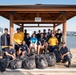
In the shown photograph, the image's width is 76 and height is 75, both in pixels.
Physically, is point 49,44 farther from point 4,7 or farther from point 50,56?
point 4,7

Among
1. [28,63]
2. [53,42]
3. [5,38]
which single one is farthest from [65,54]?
[5,38]

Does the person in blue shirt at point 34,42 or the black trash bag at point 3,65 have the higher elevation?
the person in blue shirt at point 34,42

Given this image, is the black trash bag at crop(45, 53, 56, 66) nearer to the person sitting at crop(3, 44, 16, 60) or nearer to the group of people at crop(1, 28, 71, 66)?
the group of people at crop(1, 28, 71, 66)

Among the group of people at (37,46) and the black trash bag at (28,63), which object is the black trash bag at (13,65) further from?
the group of people at (37,46)

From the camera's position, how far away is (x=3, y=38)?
11.5m

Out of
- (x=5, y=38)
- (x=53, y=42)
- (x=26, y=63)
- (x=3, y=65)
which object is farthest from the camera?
(x=53, y=42)

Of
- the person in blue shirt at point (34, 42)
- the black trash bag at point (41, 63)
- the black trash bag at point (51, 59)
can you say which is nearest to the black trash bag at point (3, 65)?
the black trash bag at point (41, 63)

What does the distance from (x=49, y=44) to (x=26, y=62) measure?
3.12 metres

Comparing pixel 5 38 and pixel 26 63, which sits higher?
pixel 5 38

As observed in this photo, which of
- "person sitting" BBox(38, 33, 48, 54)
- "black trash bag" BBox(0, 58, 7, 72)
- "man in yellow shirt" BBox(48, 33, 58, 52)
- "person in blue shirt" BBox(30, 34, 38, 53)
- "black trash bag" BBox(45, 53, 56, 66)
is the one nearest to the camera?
"black trash bag" BBox(0, 58, 7, 72)

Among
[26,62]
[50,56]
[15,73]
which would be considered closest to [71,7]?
[50,56]

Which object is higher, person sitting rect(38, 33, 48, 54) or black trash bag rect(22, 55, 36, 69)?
person sitting rect(38, 33, 48, 54)

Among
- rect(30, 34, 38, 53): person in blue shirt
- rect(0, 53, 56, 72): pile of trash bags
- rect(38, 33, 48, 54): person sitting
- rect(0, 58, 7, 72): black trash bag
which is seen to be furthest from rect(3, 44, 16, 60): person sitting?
rect(38, 33, 48, 54): person sitting

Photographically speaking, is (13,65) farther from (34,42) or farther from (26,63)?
(34,42)
